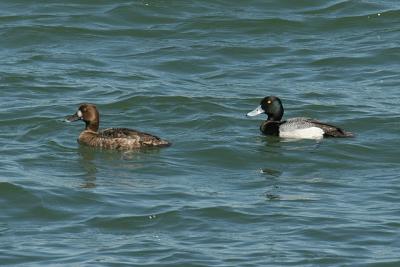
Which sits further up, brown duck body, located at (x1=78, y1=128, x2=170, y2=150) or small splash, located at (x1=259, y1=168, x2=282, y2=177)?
brown duck body, located at (x1=78, y1=128, x2=170, y2=150)

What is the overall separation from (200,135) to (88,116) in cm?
151

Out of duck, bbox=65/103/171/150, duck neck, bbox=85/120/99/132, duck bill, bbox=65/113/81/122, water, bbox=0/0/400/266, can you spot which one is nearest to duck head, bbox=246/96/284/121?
water, bbox=0/0/400/266

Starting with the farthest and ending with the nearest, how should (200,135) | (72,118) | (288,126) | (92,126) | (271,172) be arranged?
1. (288,126)
2. (72,118)
3. (200,135)
4. (92,126)
5. (271,172)

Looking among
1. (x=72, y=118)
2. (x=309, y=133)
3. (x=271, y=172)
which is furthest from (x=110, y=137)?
(x=309, y=133)

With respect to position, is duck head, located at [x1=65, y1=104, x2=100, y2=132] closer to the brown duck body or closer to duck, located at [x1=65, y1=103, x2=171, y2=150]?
duck, located at [x1=65, y1=103, x2=171, y2=150]

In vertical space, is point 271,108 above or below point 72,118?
below

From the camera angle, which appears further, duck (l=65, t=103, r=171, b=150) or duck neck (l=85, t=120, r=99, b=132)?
duck neck (l=85, t=120, r=99, b=132)

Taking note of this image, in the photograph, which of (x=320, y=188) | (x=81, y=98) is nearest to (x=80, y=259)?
(x=320, y=188)

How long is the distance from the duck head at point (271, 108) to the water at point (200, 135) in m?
0.25

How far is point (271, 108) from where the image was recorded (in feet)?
66.2

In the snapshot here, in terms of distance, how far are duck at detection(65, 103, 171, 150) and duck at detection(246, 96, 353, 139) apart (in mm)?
2024

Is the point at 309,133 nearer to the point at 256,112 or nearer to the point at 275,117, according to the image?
the point at 275,117

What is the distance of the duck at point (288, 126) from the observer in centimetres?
1898

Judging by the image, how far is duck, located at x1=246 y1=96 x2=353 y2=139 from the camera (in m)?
19.0
